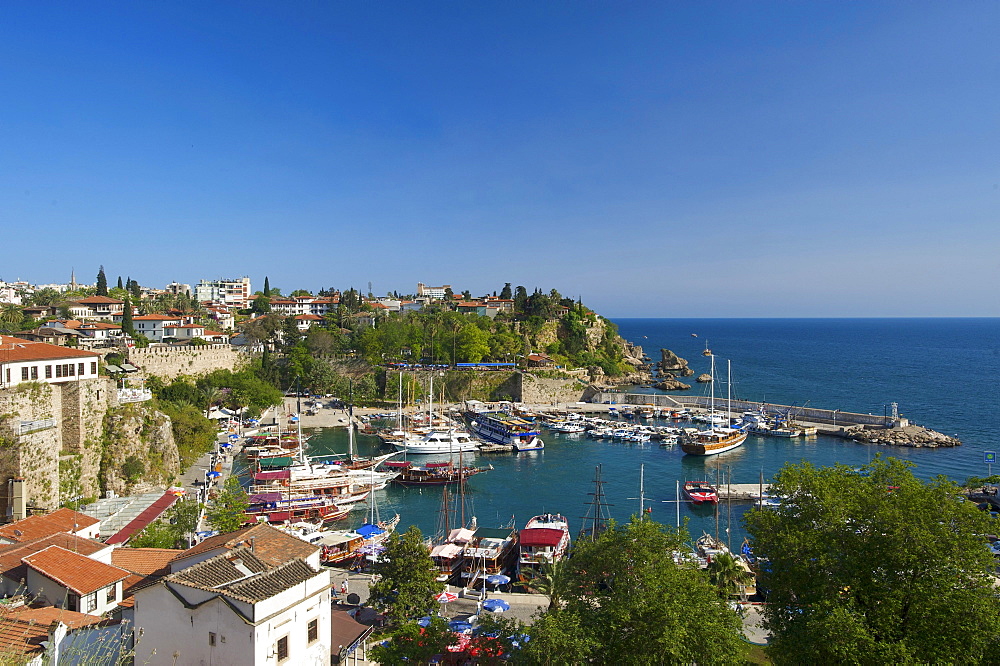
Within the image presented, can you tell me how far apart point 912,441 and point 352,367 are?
1802 inches

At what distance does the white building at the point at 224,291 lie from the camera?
98688 mm

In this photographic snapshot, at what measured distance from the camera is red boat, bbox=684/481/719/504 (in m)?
26.2

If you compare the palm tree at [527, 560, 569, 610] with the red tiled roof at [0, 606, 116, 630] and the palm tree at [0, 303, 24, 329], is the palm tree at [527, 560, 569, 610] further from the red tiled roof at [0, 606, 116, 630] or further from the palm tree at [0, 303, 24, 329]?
the palm tree at [0, 303, 24, 329]

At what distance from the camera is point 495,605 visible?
47.8 feet

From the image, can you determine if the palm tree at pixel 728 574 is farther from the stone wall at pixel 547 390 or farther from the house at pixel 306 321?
the house at pixel 306 321

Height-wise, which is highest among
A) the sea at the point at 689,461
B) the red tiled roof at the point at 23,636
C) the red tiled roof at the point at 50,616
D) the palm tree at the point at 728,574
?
the red tiled roof at the point at 23,636

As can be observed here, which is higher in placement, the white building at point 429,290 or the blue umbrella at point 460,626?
the white building at point 429,290

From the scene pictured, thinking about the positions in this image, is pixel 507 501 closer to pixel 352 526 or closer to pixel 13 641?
pixel 352 526

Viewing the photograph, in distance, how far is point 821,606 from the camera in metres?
7.97

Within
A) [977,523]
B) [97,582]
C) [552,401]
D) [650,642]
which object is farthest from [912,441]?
[97,582]

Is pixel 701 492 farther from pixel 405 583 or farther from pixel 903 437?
pixel 903 437

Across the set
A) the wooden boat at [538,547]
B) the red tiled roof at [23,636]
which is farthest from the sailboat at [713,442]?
the red tiled roof at [23,636]

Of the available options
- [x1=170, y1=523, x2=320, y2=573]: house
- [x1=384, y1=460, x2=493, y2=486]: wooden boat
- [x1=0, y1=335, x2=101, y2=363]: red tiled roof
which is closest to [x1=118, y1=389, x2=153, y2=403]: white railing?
[x1=0, y1=335, x2=101, y2=363]: red tiled roof

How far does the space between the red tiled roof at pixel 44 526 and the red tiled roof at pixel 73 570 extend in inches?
103
